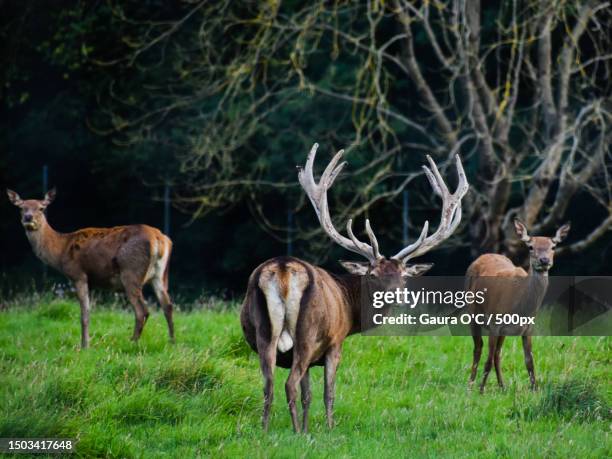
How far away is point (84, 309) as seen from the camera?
33.2ft

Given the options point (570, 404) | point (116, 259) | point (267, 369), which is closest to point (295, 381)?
point (267, 369)

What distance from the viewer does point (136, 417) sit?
7207mm

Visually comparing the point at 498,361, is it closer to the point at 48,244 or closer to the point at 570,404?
the point at 570,404

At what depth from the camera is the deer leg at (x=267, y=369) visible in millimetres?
6848

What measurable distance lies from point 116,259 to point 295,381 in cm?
429

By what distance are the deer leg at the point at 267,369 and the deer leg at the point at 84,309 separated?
3.25m

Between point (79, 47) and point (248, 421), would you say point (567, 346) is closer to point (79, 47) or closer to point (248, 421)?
point (248, 421)

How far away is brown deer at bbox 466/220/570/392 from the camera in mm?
8789

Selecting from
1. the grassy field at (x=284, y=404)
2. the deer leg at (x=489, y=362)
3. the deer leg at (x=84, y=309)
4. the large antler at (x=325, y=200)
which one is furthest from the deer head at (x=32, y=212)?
the deer leg at (x=489, y=362)

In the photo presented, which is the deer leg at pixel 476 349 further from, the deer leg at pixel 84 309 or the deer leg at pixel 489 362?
the deer leg at pixel 84 309

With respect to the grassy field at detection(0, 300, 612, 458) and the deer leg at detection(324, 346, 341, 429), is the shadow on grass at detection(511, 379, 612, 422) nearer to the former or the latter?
the grassy field at detection(0, 300, 612, 458)

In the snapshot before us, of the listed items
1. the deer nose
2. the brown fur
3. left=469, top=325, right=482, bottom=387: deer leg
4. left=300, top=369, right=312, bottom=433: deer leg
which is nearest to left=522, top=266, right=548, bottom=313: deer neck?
the deer nose

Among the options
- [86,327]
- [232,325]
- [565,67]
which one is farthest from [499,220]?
[86,327]

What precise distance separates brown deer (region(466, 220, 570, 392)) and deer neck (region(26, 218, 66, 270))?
4.42 meters
